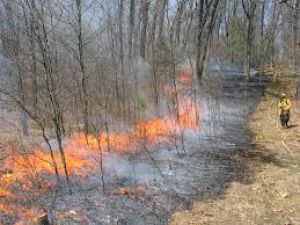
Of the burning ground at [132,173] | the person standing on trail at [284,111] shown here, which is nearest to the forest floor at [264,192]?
A: the person standing on trail at [284,111]

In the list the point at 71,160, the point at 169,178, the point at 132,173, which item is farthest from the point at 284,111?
the point at 71,160

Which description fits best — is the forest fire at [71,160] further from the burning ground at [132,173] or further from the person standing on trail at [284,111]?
the person standing on trail at [284,111]

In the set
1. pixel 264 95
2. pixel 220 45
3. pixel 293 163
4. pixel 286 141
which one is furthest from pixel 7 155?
pixel 220 45

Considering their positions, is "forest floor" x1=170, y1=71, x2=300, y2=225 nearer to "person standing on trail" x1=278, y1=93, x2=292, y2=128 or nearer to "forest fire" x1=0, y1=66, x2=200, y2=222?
"person standing on trail" x1=278, y1=93, x2=292, y2=128

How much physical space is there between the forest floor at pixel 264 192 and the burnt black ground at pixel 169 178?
41 centimetres

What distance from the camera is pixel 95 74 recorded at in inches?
993

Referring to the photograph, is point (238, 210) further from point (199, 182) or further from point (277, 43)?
point (277, 43)

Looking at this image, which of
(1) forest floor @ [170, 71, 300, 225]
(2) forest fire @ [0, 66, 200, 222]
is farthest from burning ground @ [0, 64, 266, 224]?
(1) forest floor @ [170, 71, 300, 225]

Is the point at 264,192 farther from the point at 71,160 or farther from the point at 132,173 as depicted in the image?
the point at 71,160

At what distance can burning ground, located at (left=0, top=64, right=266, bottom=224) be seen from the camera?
Answer: 476 inches

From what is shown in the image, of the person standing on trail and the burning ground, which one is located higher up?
the person standing on trail

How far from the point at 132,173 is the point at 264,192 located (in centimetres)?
425

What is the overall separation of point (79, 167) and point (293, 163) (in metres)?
7.80

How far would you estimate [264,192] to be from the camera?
1389 cm
